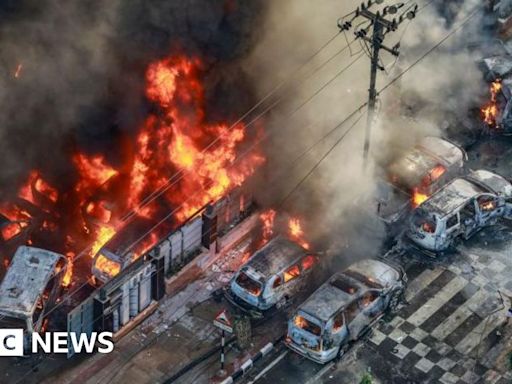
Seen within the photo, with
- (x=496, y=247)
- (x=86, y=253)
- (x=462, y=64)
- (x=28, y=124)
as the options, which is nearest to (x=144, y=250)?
(x=86, y=253)

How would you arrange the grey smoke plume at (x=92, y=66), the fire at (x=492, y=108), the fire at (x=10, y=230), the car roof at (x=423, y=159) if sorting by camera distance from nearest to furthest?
the grey smoke plume at (x=92, y=66) < the fire at (x=10, y=230) < the car roof at (x=423, y=159) < the fire at (x=492, y=108)

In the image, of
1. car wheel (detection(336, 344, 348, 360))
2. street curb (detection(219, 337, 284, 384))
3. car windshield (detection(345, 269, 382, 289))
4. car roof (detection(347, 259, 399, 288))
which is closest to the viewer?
street curb (detection(219, 337, 284, 384))

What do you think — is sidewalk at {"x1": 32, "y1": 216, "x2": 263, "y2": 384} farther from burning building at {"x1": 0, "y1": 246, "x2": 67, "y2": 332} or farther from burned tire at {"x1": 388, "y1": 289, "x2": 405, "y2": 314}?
burned tire at {"x1": 388, "y1": 289, "x2": 405, "y2": 314}

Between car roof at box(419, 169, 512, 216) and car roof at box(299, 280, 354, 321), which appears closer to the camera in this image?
car roof at box(299, 280, 354, 321)

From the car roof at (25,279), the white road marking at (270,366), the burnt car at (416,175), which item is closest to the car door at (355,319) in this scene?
the white road marking at (270,366)

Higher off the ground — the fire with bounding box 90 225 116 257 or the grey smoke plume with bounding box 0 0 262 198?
the grey smoke plume with bounding box 0 0 262 198

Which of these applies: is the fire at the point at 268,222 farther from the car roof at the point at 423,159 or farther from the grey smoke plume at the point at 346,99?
the car roof at the point at 423,159

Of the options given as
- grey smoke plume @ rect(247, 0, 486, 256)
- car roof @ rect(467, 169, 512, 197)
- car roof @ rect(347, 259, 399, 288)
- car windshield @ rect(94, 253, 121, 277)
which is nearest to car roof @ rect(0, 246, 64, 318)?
car windshield @ rect(94, 253, 121, 277)
